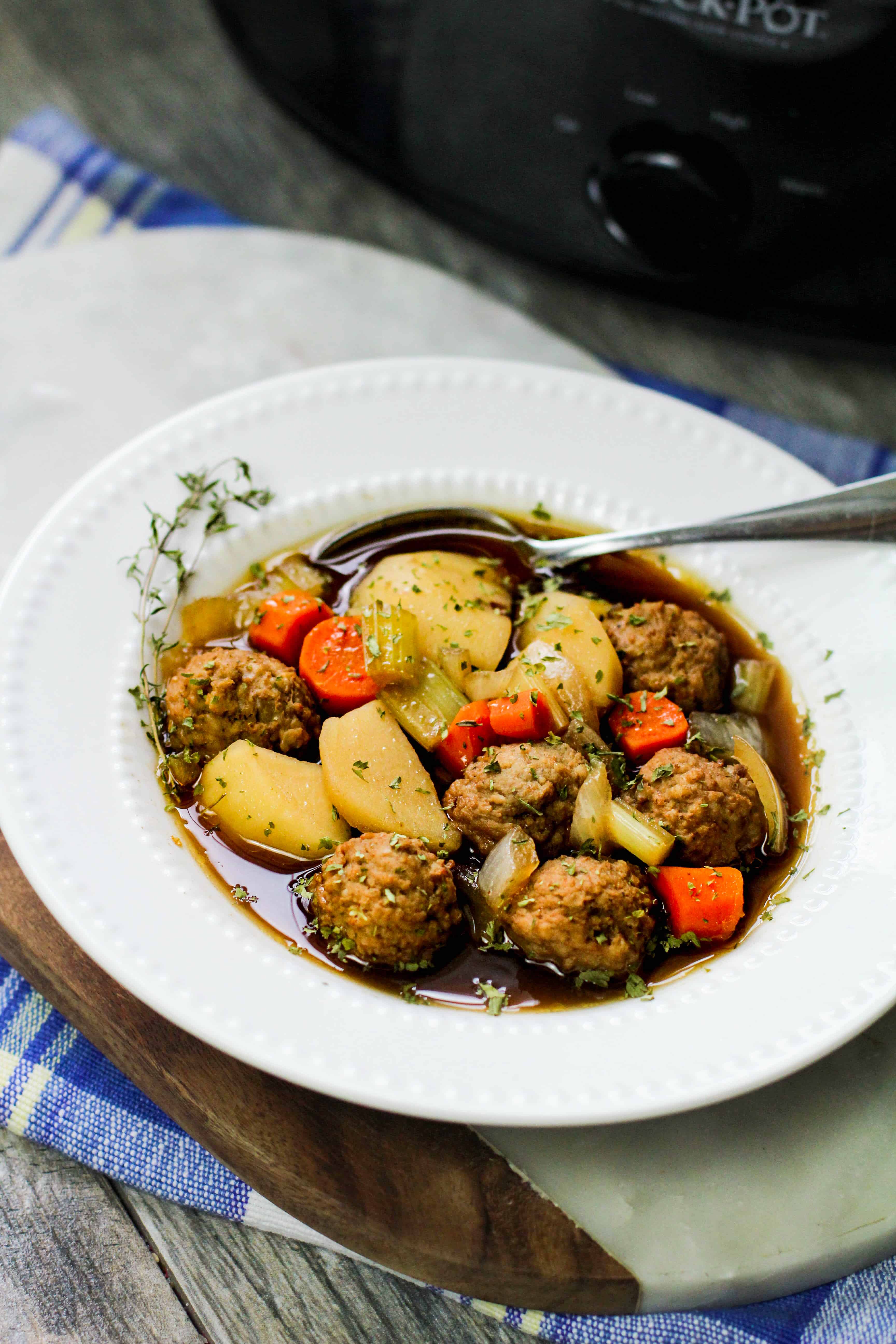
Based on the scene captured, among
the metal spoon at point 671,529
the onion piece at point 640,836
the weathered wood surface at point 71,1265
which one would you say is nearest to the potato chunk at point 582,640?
the metal spoon at point 671,529

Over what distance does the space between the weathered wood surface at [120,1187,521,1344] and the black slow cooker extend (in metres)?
3.01

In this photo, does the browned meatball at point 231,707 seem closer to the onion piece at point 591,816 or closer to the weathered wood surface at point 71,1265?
the onion piece at point 591,816

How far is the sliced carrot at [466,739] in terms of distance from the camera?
102 inches

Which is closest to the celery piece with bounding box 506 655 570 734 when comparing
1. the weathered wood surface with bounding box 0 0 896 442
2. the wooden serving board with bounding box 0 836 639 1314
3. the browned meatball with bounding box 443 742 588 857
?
the browned meatball with bounding box 443 742 588 857

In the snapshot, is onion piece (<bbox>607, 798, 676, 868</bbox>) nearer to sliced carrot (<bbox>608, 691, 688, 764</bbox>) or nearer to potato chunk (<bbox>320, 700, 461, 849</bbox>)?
sliced carrot (<bbox>608, 691, 688, 764</bbox>)

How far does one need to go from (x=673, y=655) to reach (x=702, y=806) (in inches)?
17.7

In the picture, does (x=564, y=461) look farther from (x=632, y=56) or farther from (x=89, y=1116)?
(x=89, y=1116)

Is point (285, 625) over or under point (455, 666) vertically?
under

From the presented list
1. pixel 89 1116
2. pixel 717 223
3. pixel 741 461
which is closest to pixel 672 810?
pixel 741 461

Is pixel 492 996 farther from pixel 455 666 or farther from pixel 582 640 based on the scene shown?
pixel 582 640

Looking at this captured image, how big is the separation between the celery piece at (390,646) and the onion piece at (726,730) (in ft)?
2.25

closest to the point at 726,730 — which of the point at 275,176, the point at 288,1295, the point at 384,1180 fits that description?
the point at 384,1180

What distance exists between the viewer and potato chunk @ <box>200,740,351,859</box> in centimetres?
244

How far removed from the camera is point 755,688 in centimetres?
279
